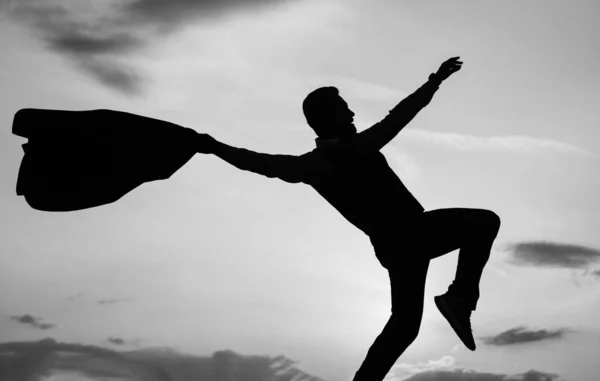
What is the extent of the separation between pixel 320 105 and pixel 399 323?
2.20m

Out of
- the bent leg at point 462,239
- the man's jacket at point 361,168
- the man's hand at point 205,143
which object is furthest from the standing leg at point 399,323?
the man's hand at point 205,143

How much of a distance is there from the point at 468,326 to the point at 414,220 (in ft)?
3.56

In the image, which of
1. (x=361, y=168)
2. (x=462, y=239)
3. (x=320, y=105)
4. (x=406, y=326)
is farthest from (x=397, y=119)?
(x=406, y=326)

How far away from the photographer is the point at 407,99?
232 inches

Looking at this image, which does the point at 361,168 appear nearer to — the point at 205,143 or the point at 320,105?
the point at 320,105

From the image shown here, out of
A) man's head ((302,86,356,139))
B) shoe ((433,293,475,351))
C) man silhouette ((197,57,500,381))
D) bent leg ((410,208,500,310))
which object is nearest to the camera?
shoe ((433,293,475,351))

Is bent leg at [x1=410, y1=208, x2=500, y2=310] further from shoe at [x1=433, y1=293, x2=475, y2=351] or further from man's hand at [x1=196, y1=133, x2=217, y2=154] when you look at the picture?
man's hand at [x1=196, y1=133, x2=217, y2=154]

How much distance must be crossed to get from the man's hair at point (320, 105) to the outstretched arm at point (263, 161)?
39 cm

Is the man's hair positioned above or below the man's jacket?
above

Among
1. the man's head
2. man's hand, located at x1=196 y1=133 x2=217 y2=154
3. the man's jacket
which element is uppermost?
the man's head

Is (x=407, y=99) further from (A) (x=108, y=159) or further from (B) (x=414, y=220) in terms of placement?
(A) (x=108, y=159)

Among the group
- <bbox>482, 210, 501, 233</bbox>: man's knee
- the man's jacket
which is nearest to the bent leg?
<bbox>482, 210, 501, 233</bbox>: man's knee

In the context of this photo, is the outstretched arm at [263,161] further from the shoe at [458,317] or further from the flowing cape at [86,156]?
the shoe at [458,317]

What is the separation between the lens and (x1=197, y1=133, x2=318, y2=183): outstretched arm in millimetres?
5848
